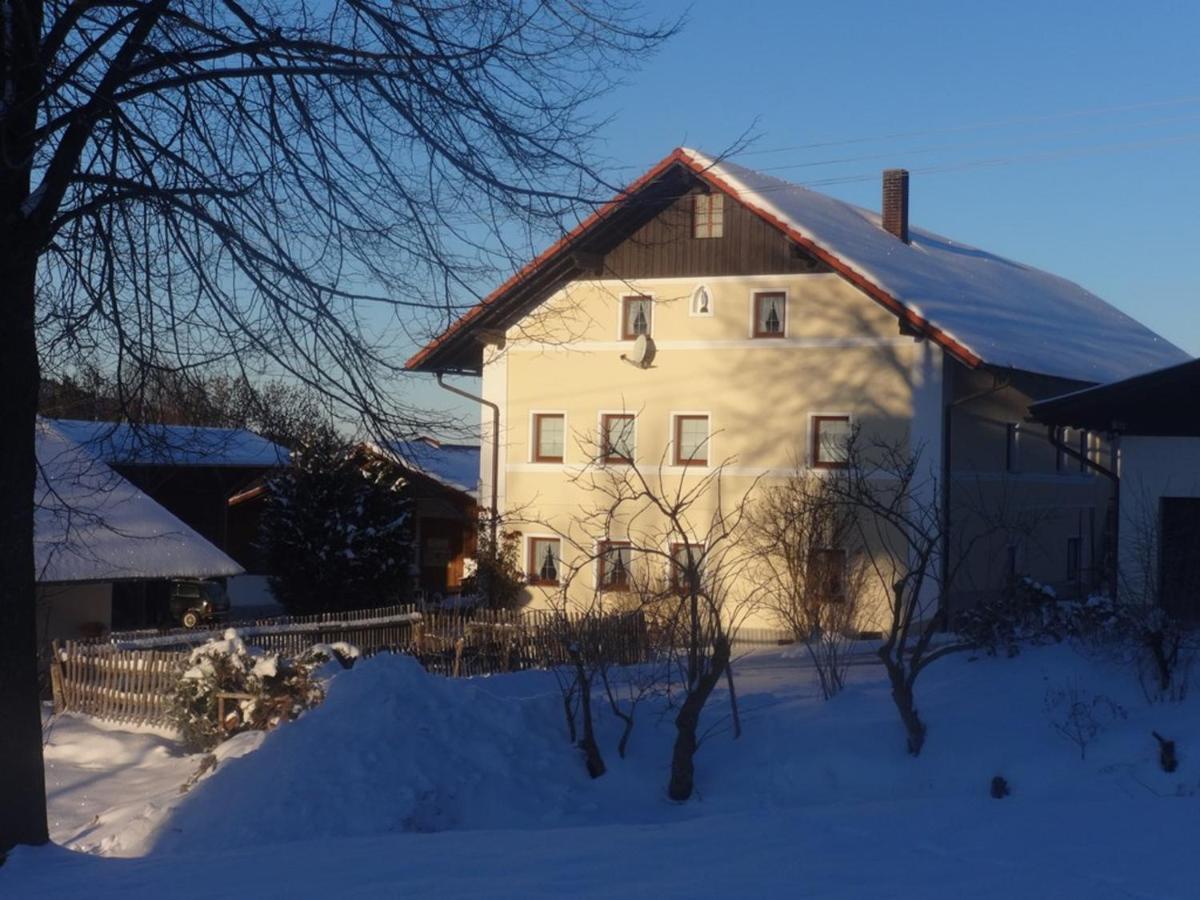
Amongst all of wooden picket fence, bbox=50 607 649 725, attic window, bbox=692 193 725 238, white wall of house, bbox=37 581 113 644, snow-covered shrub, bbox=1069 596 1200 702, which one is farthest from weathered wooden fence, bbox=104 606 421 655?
attic window, bbox=692 193 725 238

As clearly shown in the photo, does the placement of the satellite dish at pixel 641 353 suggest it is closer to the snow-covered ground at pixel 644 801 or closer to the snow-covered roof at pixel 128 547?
the snow-covered roof at pixel 128 547

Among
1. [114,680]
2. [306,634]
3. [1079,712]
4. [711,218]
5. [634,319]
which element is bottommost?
[114,680]

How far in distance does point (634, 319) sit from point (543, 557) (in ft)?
18.3

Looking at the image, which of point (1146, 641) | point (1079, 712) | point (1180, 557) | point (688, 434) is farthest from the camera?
point (688, 434)

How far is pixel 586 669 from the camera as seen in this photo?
1544cm

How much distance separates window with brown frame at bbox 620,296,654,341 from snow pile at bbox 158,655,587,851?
1650cm

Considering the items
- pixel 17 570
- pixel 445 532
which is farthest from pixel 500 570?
pixel 17 570

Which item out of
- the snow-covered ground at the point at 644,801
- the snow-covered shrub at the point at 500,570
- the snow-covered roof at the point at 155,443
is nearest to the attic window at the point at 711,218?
the snow-covered shrub at the point at 500,570

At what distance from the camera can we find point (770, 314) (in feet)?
95.7

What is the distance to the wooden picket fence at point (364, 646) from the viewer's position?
1711 centimetres

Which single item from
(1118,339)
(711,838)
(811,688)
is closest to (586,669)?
(811,688)

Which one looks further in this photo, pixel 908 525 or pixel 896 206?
pixel 896 206

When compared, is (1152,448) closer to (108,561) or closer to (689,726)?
(689,726)

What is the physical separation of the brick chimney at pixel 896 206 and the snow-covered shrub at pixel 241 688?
21.8 m
